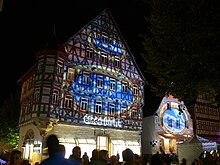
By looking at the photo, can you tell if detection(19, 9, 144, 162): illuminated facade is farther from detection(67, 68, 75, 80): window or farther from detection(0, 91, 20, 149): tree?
detection(0, 91, 20, 149): tree

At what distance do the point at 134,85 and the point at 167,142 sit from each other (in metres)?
10.4

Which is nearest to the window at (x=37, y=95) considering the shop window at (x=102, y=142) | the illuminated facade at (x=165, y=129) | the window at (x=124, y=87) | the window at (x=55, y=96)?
the window at (x=55, y=96)

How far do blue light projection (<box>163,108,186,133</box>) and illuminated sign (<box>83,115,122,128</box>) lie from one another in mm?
9796

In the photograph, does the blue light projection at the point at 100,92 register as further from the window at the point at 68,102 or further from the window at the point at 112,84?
the window at the point at 68,102

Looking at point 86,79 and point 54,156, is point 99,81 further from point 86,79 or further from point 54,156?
point 54,156

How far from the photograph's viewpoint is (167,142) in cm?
3450

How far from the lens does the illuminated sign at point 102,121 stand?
2485 cm

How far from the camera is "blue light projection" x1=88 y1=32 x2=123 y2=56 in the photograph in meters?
26.8

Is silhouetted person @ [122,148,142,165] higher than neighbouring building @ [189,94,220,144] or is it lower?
lower

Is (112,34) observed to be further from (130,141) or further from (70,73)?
(130,141)

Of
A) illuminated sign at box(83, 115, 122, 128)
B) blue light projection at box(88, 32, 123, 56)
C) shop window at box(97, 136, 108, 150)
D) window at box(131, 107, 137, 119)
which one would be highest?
blue light projection at box(88, 32, 123, 56)

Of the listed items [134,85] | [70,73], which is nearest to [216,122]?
[134,85]

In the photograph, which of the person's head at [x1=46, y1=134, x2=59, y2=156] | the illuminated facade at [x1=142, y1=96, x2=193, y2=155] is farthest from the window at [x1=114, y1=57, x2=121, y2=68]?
the person's head at [x1=46, y1=134, x2=59, y2=156]

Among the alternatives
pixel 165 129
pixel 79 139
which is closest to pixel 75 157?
pixel 79 139
